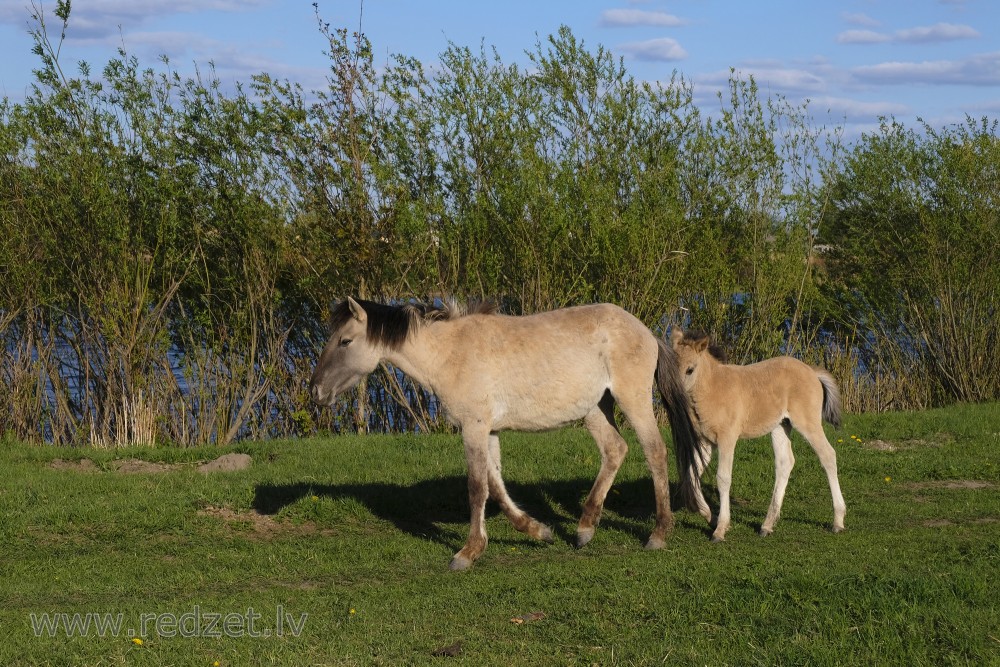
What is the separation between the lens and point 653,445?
29.6ft

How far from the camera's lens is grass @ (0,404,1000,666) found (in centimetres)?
580

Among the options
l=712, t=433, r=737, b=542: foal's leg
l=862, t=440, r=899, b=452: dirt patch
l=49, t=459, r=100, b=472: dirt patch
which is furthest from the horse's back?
l=49, t=459, r=100, b=472: dirt patch

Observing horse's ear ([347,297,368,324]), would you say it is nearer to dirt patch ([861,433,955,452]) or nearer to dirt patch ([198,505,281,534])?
dirt patch ([198,505,281,534])

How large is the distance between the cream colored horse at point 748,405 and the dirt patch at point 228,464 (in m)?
5.24

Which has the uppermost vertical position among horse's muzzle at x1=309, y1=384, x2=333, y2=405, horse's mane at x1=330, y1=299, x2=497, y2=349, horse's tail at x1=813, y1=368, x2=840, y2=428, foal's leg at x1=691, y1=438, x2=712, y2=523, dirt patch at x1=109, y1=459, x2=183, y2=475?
horse's mane at x1=330, y1=299, x2=497, y2=349

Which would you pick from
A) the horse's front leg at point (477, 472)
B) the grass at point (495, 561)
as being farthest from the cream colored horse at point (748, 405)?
the horse's front leg at point (477, 472)

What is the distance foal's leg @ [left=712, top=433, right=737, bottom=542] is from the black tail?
0.25 m

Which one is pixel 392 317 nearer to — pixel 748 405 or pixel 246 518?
pixel 246 518

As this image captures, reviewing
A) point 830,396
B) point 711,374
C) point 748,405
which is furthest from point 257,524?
point 830,396

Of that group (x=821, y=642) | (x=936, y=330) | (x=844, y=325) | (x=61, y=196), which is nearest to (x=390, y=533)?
(x=821, y=642)

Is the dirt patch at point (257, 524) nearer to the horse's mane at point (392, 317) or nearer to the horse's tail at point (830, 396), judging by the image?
the horse's mane at point (392, 317)

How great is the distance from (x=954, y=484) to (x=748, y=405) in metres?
3.33

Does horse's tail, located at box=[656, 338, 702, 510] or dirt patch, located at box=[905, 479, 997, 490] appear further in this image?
dirt patch, located at box=[905, 479, 997, 490]

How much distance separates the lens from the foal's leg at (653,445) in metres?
8.79
